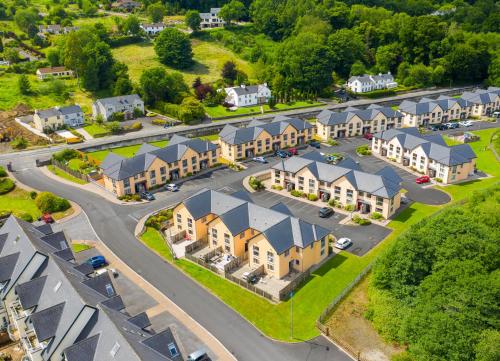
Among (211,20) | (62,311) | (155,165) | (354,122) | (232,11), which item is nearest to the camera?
(62,311)

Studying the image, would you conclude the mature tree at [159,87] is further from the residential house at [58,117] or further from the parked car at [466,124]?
the parked car at [466,124]

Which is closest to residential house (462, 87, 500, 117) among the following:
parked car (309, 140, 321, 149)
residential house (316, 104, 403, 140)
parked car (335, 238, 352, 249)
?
residential house (316, 104, 403, 140)

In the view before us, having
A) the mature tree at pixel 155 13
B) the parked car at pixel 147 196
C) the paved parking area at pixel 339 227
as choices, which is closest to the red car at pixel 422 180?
the paved parking area at pixel 339 227

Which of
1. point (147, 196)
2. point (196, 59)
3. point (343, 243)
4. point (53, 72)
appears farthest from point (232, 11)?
point (343, 243)

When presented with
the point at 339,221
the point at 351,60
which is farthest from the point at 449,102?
the point at 339,221

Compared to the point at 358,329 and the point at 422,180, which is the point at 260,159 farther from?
the point at 358,329

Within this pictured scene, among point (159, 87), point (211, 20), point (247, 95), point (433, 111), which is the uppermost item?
point (211, 20)
